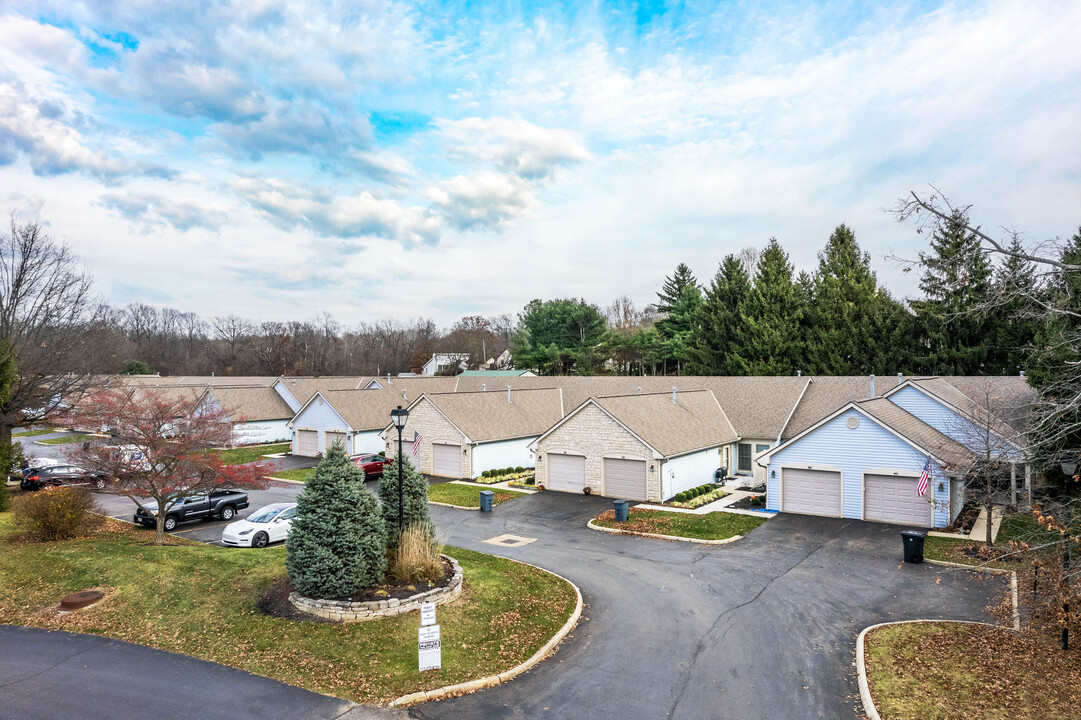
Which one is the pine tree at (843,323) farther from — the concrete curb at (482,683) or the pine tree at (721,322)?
the concrete curb at (482,683)

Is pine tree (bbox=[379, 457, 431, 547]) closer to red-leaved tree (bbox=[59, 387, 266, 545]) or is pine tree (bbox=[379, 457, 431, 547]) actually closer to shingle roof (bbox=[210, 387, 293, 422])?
red-leaved tree (bbox=[59, 387, 266, 545])

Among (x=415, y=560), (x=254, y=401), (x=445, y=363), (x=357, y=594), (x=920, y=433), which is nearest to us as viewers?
(x=357, y=594)

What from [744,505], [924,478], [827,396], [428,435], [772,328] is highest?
[772,328]

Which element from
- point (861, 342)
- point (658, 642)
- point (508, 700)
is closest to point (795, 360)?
point (861, 342)

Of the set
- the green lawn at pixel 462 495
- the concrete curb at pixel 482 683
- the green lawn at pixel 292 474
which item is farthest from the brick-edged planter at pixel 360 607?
the green lawn at pixel 292 474

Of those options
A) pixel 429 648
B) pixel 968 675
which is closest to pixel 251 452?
pixel 429 648

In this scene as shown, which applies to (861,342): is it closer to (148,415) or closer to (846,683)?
(846,683)

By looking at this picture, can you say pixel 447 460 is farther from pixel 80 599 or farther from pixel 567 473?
pixel 80 599
